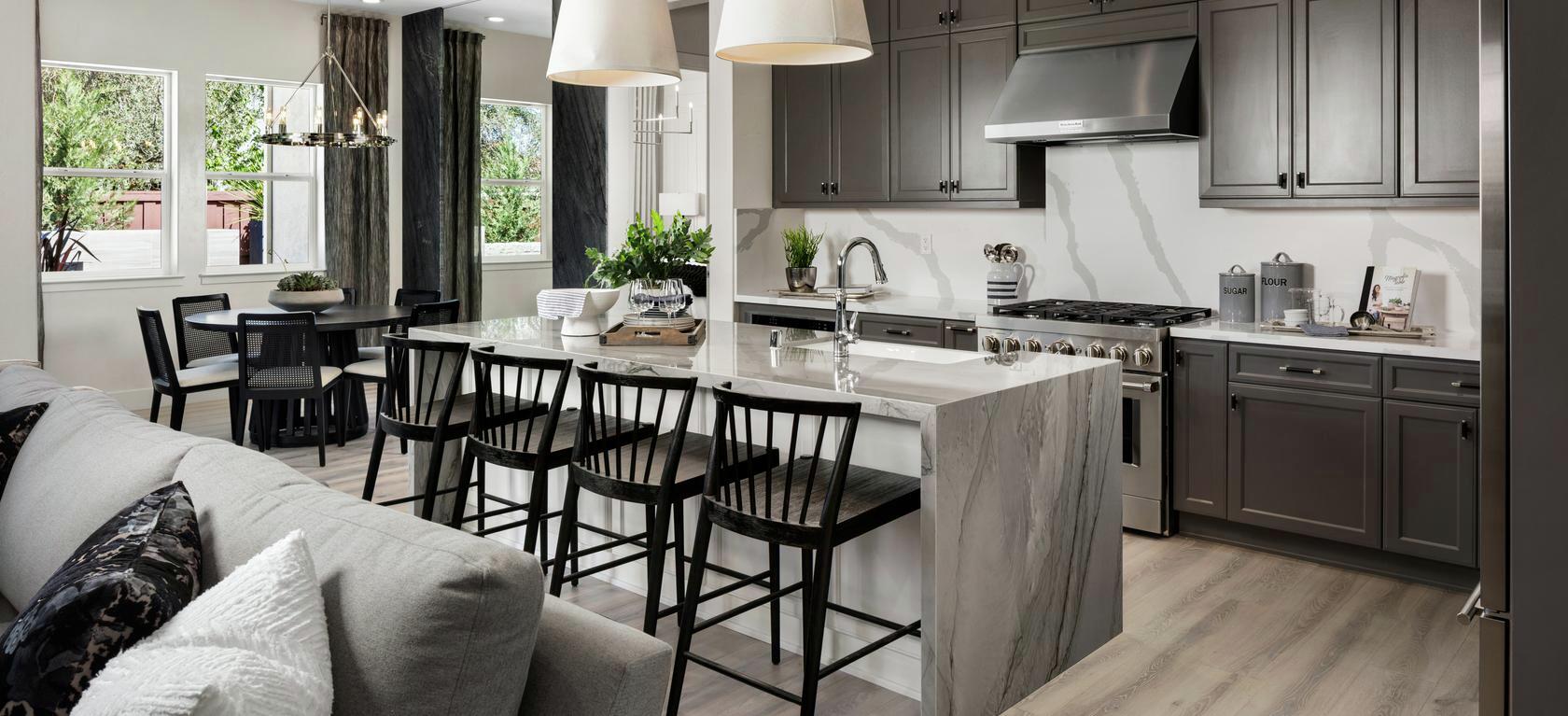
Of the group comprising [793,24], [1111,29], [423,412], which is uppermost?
[1111,29]

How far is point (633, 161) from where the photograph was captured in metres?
6.93

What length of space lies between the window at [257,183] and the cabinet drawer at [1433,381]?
6.73 meters

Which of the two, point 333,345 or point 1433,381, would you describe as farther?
point 333,345

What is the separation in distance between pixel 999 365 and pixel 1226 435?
1510mm

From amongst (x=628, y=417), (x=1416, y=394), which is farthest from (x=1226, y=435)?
(x=628, y=417)

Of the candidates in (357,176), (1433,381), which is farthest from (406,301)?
(1433,381)

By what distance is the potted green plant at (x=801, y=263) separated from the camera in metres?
5.75

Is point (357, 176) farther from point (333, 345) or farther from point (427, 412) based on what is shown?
point (427, 412)

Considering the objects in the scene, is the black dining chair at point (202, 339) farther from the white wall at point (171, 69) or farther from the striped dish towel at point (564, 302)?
the striped dish towel at point (564, 302)

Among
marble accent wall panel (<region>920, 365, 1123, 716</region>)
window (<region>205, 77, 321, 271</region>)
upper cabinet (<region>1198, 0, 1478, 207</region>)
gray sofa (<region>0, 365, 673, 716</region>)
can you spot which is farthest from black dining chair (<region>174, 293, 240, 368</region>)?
upper cabinet (<region>1198, 0, 1478, 207</region>)

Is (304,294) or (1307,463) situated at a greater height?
(304,294)

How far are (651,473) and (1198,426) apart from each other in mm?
2332

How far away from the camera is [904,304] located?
17.1ft

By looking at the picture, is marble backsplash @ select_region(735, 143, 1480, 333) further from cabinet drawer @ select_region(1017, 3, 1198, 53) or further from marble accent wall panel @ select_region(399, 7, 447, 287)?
marble accent wall panel @ select_region(399, 7, 447, 287)
